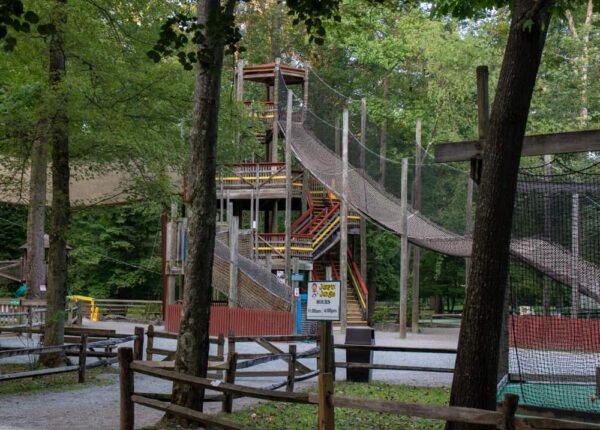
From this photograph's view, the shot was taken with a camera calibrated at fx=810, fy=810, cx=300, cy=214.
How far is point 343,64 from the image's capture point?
132ft

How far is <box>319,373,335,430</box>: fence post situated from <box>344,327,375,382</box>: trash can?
24.5 ft

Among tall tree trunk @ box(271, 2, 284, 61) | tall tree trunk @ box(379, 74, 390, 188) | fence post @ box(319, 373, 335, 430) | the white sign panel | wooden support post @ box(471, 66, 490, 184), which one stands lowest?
fence post @ box(319, 373, 335, 430)

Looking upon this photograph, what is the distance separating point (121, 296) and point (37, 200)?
28624mm

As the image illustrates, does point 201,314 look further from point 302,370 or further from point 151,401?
point 302,370

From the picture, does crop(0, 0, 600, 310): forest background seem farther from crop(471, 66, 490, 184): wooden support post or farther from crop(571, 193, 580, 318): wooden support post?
crop(571, 193, 580, 318): wooden support post

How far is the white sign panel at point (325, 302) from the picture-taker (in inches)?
326

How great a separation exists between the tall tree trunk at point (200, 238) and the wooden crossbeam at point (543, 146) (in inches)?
105

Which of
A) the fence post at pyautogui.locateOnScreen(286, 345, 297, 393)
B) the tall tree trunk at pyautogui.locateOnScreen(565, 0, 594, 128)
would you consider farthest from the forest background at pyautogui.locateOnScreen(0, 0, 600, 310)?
the fence post at pyautogui.locateOnScreen(286, 345, 297, 393)

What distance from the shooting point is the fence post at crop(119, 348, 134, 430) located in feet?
27.5

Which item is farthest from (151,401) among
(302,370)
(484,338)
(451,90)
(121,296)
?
(121,296)

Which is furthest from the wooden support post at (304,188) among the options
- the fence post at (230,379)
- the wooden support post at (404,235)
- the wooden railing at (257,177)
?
the fence post at (230,379)

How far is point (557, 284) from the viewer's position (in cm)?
1631

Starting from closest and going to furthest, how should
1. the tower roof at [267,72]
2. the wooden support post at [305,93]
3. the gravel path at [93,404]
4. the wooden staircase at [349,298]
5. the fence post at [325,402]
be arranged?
the fence post at [325,402] < the gravel path at [93,404] < the wooden staircase at [349,298] < the wooden support post at [305,93] < the tower roof at [267,72]

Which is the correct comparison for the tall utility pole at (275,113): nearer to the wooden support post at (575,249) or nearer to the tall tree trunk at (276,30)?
the tall tree trunk at (276,30)
